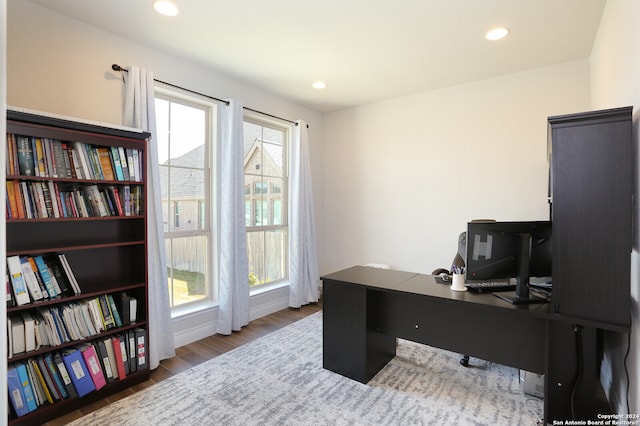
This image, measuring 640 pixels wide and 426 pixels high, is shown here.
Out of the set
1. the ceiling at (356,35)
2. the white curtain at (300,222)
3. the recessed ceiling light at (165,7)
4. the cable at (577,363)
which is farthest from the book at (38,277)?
the cable at (577,363)

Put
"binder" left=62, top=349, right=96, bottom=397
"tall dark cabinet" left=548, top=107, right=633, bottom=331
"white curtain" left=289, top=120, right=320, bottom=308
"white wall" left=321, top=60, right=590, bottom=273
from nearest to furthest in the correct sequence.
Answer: "tall dark cabinet" left=548, top=107, right=633, bottom=331, "binder" left=62, top=349, right=96, bottom=397, "white wall" left=321, top=60, right=590, bottom=273, "white curtain" left=289, top=120, right=320, bottom=308

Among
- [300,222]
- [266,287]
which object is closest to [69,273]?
[266,287]

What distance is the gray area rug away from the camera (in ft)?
6.59

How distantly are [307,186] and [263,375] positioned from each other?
248 cm

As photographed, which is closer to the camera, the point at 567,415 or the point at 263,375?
the point at 567,415

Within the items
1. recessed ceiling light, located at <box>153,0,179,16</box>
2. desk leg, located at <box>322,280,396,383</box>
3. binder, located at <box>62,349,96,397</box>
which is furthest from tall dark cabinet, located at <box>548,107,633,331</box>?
binder, located at <box>62,349,96,397</box>

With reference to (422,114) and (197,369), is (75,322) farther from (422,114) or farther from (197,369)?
(422,114)

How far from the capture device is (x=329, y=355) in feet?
8.48

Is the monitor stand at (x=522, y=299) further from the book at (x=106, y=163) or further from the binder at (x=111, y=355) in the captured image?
the book at (x=106, y=163)

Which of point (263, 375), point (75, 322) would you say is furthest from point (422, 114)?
point (75, 322)

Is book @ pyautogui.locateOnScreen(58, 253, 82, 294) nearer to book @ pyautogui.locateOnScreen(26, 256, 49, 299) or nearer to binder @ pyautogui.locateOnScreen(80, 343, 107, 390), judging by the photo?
book @ pyautogui.locateOnScreen(26, 256, 49, 299)

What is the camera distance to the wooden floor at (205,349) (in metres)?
2.18

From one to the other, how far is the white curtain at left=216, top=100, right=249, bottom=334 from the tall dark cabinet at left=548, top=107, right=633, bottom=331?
273 centimetres

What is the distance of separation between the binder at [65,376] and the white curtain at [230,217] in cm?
139
